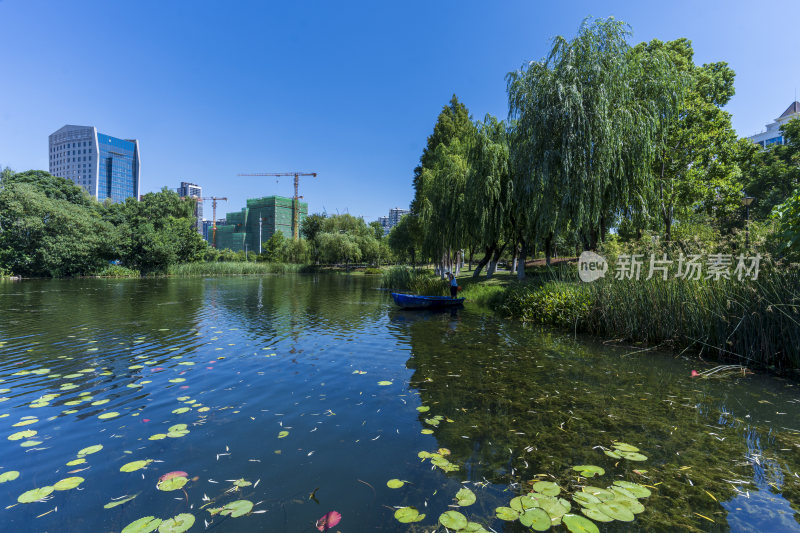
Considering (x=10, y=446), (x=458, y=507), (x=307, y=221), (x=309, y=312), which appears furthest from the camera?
(x=307, y=221)

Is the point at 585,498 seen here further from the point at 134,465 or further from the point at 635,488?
the point at 134,465

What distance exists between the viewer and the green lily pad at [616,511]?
2721 mm

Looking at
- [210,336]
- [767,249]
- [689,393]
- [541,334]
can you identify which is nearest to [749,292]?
[767,249]

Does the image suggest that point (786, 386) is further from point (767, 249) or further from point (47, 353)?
point (47, 353)

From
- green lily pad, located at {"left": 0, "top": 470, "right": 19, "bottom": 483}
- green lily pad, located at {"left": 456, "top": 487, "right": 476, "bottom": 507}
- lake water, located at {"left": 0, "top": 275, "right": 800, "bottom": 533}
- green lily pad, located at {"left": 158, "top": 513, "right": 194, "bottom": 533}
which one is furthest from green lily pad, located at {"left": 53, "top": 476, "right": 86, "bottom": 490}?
green lily pad, located at {"left": 456, "top": 487, "right": 476, "bottom": 507}

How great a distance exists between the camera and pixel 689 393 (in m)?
5.87

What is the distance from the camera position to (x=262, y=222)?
133 m

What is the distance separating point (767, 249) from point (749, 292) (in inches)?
50.2

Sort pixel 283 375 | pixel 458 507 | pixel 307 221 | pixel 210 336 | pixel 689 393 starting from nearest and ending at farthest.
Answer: pixel 458 507 → pixel 689 393 → pixel 283 375 → pixel 210 336 → pixel 307 221

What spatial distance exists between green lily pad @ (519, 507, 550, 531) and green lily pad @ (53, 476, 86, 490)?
4.09 m

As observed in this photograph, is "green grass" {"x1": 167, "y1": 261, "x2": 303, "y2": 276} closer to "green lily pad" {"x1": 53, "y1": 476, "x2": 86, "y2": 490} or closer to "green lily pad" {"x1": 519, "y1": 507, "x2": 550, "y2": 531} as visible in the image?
"green lily pad" {"x1": 53, "y1": 476, "x2": 86, "y2": 490}

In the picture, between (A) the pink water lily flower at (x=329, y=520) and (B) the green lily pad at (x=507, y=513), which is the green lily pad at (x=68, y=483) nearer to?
(A) the pink water lily flower at (x=329, y=520)

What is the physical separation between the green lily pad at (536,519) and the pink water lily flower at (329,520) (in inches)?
58.9

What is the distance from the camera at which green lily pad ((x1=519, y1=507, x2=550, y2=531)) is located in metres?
2.66
